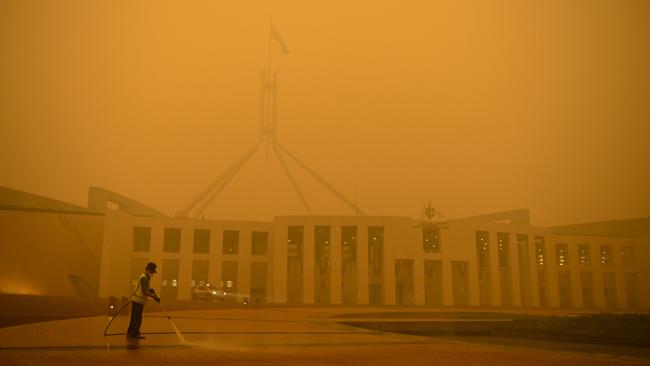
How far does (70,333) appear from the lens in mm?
11281

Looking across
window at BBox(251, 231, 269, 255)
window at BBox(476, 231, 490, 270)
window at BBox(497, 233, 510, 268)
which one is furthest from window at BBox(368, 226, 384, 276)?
window at BBox(497, 233, 510, 268)

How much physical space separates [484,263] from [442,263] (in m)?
8.35

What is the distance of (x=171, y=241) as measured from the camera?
52719mm

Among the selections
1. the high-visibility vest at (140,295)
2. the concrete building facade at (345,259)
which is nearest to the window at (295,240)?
the concrete building facade at (345,259)

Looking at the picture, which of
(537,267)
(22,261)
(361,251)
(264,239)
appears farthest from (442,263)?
(22,261)

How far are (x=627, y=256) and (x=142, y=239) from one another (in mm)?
48013

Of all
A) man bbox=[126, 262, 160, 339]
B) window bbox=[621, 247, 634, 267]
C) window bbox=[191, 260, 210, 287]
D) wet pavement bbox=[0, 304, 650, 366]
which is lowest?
wet pavement bbox=[0, 304, 650, 366]

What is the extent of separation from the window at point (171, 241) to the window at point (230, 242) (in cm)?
418

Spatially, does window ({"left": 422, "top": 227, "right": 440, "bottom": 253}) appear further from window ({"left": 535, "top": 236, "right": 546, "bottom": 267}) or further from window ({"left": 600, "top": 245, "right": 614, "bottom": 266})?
window ({"left": 600, "top": 245, "right": 614, "bottom": 266})

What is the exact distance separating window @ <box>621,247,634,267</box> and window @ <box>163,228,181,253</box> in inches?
1739

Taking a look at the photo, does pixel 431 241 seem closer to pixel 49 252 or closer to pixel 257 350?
pixel 49 252

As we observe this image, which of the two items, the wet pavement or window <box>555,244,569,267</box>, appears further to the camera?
window <box>555,244,569,267</box>

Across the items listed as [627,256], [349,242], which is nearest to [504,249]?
[627,256]

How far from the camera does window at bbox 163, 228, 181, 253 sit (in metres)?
51.4
